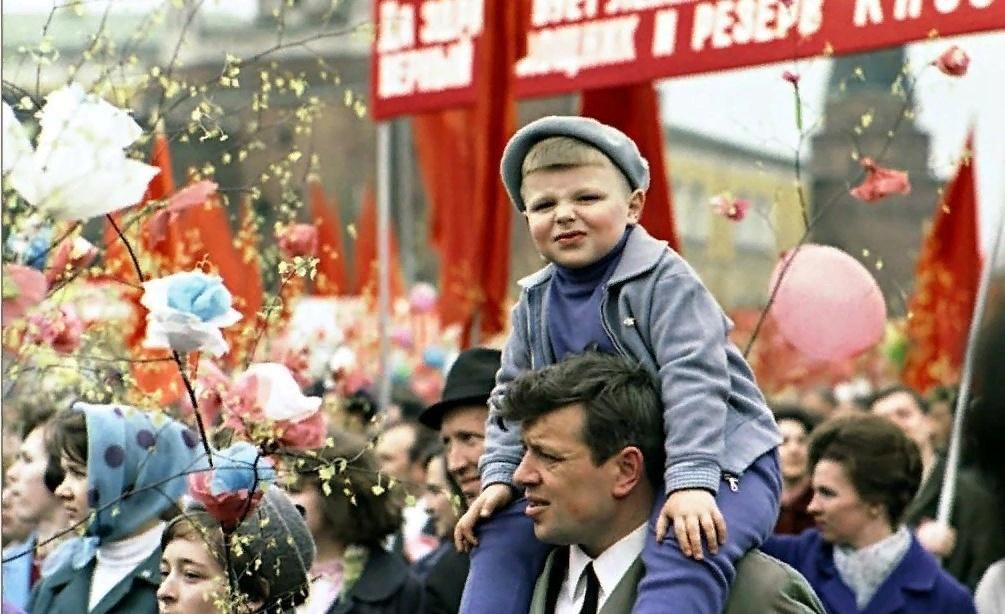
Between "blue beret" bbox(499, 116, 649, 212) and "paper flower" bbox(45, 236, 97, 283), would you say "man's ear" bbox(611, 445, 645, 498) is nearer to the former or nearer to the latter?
"blue beret" bbox(499, 116, 649, 212)

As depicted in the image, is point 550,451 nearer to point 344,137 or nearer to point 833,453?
point 833,453

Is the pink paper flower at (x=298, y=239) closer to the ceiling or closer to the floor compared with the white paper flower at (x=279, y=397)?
closer to the ceiling

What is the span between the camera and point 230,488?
4.24 metres

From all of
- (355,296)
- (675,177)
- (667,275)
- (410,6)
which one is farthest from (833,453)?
(675,177)

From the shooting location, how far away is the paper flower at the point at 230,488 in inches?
167

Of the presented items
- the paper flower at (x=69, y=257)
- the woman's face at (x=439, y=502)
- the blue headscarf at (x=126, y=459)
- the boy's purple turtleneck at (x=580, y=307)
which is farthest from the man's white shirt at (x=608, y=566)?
the woman's face at (x=439, y=502)

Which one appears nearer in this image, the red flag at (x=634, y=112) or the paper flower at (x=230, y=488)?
the paper flower at (x=230, y=488)

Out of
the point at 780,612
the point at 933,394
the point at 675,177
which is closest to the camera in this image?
the point at 780,612

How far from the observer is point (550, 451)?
3902mm

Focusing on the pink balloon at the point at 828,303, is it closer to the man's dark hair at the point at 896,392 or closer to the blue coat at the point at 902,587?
the blue coat at the point at 902,587

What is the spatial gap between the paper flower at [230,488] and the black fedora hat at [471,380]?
1646mm

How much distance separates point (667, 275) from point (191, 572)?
1.47m

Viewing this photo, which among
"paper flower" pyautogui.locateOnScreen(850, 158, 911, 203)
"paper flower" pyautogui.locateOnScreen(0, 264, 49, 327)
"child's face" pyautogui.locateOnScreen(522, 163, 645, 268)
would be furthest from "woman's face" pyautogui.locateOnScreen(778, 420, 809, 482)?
"paper flower" pyautogui.locateOnScreen(0, 264, 49, 327)

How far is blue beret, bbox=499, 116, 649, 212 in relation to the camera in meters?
4.05
